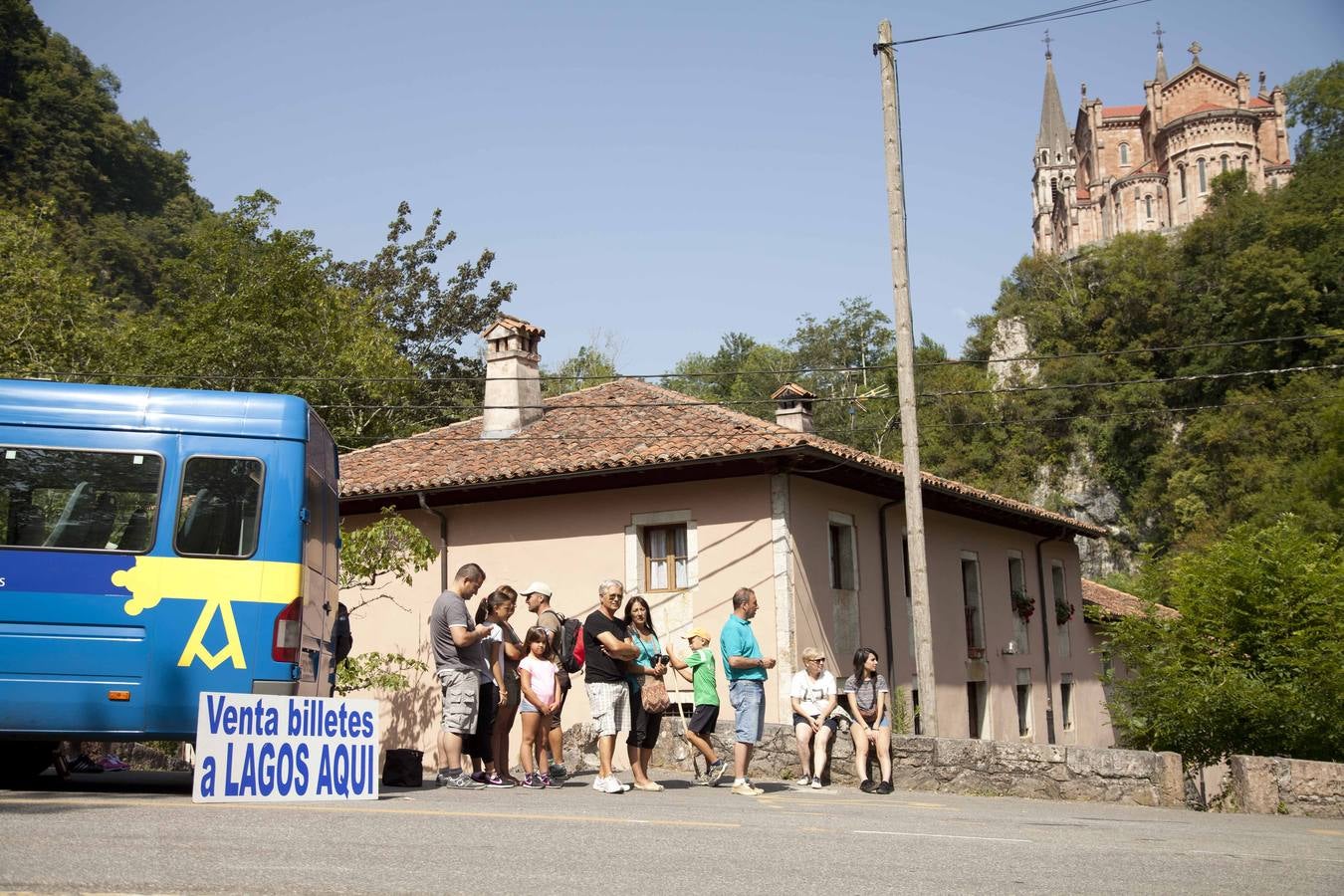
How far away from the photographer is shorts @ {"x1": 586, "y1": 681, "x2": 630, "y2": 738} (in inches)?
388

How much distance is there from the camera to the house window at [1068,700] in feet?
102

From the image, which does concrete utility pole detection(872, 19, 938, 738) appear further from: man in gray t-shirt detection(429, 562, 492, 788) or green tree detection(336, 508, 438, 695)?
green tree detection(336, 508, 438, 695)

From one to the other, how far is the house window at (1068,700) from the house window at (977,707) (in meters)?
5.45

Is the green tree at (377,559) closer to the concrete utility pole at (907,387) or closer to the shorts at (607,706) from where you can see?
the concrete utility pole at (907,387)

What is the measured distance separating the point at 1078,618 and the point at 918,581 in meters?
19.5

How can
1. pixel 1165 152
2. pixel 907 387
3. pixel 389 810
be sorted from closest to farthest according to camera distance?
pixel 389 810, pixel 907 387, pixel 1165 152

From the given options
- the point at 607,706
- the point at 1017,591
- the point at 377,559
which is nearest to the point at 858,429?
the point at 1017,591

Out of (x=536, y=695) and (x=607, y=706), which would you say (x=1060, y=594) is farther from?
(x=607, y=706)

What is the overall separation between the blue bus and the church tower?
116 metres

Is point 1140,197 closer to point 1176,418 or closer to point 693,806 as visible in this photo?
point 1176,418

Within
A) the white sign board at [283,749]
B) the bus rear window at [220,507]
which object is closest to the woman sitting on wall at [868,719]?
the white sign board at [283,749]

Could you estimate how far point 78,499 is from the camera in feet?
28.6

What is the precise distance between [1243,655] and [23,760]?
1450 centimetres

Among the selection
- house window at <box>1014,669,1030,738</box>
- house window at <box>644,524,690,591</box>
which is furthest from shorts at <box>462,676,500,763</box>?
house window at <box>1014,669,1030,738</box>
